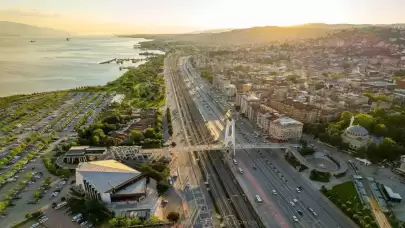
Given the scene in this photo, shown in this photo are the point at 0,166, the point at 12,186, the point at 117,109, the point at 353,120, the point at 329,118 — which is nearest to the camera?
the point at 12,186

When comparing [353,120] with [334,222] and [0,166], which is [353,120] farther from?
[0,166]

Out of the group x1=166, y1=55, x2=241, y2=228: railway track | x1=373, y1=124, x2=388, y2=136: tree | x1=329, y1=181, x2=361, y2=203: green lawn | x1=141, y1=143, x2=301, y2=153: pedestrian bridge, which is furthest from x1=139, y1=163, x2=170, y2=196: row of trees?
x1=373, y1=124, x2=388, y2=136: tree

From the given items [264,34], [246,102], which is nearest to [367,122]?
[246,102]

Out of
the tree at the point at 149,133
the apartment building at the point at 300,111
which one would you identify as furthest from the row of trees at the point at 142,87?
the apartment building at the point at 300,111

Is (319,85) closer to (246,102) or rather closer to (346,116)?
(346,116)

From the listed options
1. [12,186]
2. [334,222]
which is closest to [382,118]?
[334,222]
